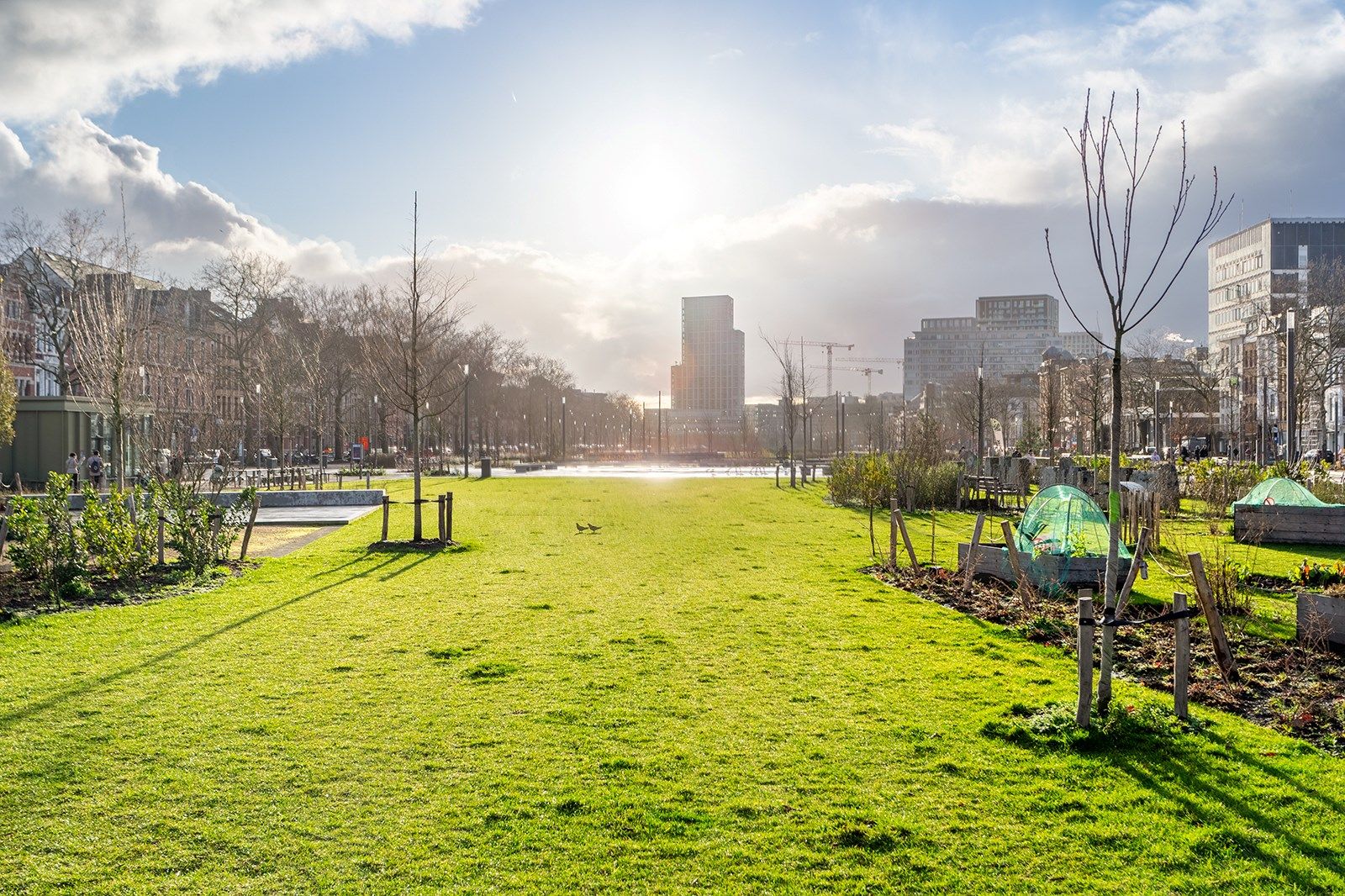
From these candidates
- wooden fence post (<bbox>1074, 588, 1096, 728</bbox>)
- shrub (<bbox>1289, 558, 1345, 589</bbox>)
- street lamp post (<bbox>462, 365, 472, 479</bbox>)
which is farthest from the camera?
street lamp post (<bbox>462, 365, 472, 479</bbox>)

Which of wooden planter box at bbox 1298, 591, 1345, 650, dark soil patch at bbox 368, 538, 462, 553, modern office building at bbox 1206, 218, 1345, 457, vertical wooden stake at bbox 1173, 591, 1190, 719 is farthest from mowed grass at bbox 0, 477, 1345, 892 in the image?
modern office building at bbox 1206, 218, 1345, 457

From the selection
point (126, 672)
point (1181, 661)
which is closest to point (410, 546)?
point (126, 672)

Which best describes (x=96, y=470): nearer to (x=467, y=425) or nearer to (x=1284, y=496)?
(x=467, y=425)

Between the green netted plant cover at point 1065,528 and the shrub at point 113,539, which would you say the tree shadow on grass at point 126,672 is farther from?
the green netted plant cover at point 1065,528

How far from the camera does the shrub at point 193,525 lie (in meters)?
12.9

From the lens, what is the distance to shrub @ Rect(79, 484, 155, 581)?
1198cm

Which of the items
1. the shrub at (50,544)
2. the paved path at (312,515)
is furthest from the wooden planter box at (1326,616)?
the paved path at (312,515)

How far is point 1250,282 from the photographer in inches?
4156

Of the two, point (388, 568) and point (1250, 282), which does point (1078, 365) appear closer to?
point (1250, 282)

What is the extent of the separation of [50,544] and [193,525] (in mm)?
1850

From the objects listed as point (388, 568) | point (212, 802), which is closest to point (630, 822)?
point (212, 802)

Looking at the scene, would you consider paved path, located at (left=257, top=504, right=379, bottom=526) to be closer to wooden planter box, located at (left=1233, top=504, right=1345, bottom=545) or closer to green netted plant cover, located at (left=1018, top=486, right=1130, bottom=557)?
green netted plant cover, located at (left=1018, top=486, right=1130, bottom=557)

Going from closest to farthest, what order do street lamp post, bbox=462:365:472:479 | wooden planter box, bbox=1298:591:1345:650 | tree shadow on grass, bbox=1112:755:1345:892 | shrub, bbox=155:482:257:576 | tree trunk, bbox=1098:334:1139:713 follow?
tree shadow on grass, bbox=1112:755:1345:892 → tree trunk, bbox=1098:334:1139:713 → wooden planter box, bbox=1298:591:1345:650 → shrub, bbox=155:482:257:576 → street lamp post, bbox=462:365:472:479

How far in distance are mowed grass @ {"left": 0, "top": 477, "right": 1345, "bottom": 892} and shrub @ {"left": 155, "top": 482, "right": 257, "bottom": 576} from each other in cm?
275
